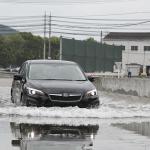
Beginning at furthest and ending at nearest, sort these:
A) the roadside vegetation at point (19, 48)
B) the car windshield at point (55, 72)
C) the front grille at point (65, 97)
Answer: the roadside vegetation at point (19, 48) < the car windshield at point (55, 72) < the front grille at point (65, 97)

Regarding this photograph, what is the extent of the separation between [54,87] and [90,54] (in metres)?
40.6

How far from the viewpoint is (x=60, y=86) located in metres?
15.0

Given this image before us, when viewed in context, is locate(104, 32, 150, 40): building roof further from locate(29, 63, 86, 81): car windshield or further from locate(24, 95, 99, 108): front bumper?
locate(24, 95, 99, 108): front bumper

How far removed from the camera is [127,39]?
150 metres

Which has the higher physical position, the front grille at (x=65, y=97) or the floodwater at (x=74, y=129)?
the front grille at (x=65, y=97)

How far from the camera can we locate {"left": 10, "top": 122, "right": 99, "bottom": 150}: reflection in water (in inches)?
369

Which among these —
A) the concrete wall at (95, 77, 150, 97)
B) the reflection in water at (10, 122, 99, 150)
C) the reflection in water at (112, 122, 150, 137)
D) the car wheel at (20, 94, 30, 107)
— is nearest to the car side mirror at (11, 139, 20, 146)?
the reflection in water at (10, 122, 99, 150)

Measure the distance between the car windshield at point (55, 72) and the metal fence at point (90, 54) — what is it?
30914mm

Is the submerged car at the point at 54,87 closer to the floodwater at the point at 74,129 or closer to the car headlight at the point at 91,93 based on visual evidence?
the car headlight at the point at 91,93

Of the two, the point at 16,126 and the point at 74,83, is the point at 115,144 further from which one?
the point at 74,83

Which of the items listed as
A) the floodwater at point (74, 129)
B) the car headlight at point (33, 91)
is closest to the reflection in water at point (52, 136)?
the floodwater at point (74, 129)

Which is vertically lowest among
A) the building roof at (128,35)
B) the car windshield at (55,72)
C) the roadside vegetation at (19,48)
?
the roadside vegetation at (19,48)

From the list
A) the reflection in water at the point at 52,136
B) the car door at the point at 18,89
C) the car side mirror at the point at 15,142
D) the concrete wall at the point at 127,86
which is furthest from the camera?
the concrete wall at the point at 127,86

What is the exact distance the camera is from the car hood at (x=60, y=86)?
14836mm
